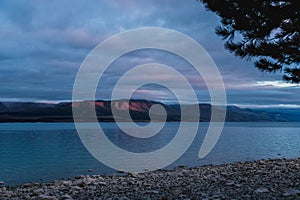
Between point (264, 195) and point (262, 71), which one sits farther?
point (262, 71)

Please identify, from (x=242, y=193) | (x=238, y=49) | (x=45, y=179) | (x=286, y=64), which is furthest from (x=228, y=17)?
(x=45, y=179)

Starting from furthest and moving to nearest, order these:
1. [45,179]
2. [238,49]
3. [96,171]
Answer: [96,171], [45,179], [238,49]

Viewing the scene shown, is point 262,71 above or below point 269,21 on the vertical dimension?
below

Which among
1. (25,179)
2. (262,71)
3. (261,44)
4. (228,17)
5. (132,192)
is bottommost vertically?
(25,179)

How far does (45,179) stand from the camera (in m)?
24.5

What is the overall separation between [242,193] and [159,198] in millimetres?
2831

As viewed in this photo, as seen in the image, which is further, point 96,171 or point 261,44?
point 96,171

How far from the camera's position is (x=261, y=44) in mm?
13562

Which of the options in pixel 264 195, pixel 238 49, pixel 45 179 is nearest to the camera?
pixel 264 195

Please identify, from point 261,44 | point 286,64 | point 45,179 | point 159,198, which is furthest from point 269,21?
point 45,179

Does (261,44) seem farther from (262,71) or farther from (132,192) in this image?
(132,192)

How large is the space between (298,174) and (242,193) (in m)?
5.52

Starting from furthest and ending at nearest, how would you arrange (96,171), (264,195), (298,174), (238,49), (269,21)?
(96,171)
(298,174)
(238,49)
(269,21)
(264,195)

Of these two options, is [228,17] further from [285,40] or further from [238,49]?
[285,40]
